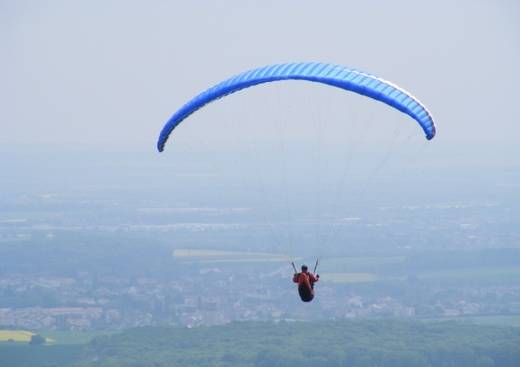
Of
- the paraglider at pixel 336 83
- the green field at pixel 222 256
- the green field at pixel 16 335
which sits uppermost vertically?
the green field at pixel 222 256

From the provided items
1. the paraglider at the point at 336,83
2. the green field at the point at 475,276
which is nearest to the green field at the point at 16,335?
the green field at the point at 475,276

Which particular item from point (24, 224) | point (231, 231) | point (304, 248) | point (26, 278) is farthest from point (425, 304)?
point (24, 224)

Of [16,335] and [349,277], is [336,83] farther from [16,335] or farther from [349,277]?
[349,277]

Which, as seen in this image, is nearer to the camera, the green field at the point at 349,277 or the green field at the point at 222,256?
the green field at the point at 349,277

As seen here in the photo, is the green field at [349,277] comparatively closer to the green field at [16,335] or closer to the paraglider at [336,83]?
the green field at [16,335]

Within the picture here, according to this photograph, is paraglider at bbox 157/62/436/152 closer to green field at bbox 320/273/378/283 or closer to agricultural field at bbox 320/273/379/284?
agricultural field at bbox 320/273/379/284

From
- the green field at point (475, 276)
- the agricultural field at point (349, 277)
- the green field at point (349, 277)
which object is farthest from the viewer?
the green field at point (475, 276)

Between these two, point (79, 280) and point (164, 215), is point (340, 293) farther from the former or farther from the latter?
point (164, 215)

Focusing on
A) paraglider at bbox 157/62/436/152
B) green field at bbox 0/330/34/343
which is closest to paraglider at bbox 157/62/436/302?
paraglider at bbox 157/62/436/152

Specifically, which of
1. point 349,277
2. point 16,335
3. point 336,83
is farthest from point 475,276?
point 336,83

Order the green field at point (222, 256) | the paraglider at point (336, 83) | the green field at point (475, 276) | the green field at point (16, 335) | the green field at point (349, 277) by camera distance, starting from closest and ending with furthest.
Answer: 1. the paraglider at point (336, 83)
2. the green field at point (16, 335)
3. the green field at point (349, 277)
4. the green field at point (475, 276)
5. the green field at point (222, 256)
